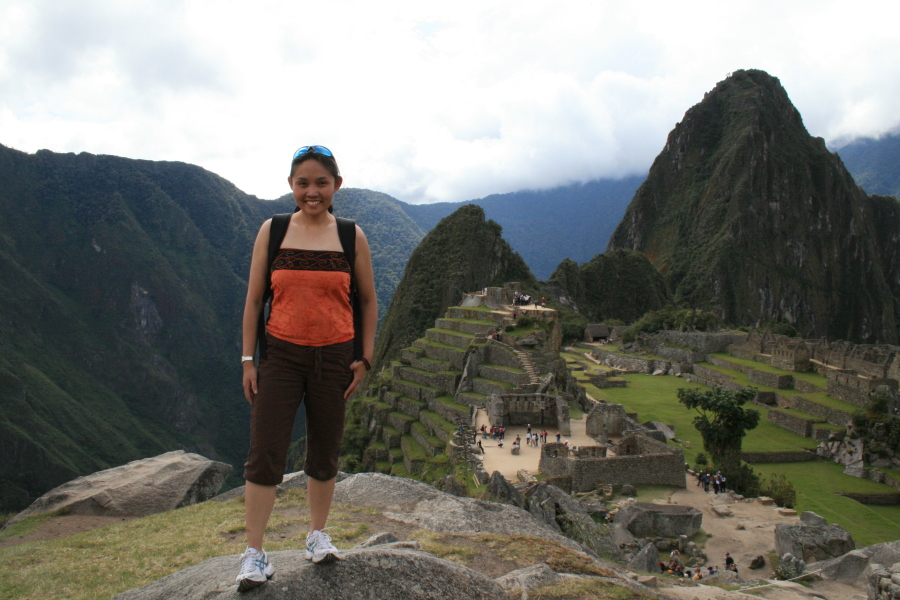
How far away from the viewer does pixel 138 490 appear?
946 centimetres

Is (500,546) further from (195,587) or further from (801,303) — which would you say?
(801,303)

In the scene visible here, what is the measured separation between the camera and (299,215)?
3873 mm

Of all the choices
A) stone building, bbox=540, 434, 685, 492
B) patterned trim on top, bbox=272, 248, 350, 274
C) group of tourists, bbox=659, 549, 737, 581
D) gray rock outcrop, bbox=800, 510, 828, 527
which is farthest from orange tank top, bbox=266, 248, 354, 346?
gray rock outcrop, bbox=800, 510, 828, 527

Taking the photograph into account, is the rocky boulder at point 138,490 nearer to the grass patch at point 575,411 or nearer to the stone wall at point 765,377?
the grass patch at point 575,411

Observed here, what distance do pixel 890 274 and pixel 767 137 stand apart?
57.9 meters

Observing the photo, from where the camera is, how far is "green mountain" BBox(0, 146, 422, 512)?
58.9m

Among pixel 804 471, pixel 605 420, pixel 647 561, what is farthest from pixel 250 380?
pixel 804 471

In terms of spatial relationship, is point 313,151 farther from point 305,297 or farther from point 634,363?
point 634,363

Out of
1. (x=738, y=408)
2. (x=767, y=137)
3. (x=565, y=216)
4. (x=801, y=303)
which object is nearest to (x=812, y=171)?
(x=767, y=137)

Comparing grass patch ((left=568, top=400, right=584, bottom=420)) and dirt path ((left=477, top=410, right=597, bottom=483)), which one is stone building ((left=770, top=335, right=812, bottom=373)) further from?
dirt path ((left=477, top=410, right=597, bottom=483))

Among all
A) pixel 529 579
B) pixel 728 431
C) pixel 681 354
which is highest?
pixel 529 579

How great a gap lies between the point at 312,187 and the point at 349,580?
100 inches

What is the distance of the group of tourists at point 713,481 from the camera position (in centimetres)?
1754

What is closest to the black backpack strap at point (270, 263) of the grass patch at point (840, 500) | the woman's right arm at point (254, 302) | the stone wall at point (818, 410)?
the woman's right arm at point (254, 302)
